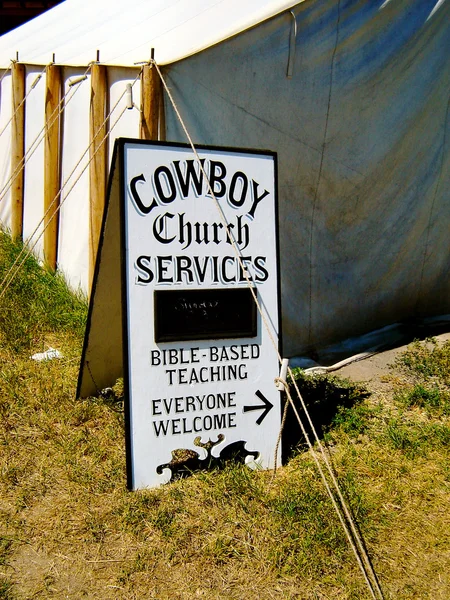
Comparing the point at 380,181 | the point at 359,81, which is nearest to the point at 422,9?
the point at 359,81

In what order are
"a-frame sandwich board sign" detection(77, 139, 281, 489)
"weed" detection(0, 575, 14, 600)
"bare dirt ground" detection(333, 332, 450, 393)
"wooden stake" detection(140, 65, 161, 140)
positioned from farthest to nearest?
1. "bare dirt ground" detection(333, 332, 450, 393)
2. "wooden stake" detection(140, 65, 161, 140)
3. "a-frame sandwich board sign" detection(77, 139, 281, 489)
4. "weed" detection(0, 575, 14, 600)

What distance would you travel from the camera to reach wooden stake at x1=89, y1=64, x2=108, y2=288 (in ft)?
17.2

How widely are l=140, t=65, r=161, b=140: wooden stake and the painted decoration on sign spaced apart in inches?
41.0

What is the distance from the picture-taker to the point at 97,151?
5258 millimetres

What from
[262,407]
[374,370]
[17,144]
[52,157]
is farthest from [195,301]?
[17,144]

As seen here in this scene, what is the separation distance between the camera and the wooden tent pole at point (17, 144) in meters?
6.57

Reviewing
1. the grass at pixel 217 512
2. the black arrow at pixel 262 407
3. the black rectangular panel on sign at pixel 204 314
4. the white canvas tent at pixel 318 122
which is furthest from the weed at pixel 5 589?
the white canvas tent at pixel 318 122

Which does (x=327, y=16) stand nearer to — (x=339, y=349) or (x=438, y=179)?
(x=438, y=179)

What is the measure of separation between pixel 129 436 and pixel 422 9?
413 centimetres

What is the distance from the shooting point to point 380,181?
569cm

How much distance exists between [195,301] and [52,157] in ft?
9.95

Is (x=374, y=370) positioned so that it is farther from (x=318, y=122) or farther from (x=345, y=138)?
(x=318, y=122)

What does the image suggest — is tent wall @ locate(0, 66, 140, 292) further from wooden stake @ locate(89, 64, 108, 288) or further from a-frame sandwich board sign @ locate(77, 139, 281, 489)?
a-frame sandwich board sign @ locate(77, 139, 281, 489)

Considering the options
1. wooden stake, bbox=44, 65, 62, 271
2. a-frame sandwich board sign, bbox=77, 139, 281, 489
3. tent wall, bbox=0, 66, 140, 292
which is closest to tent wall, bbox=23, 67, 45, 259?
tent wall, bbox=0, 66, 140, 292
